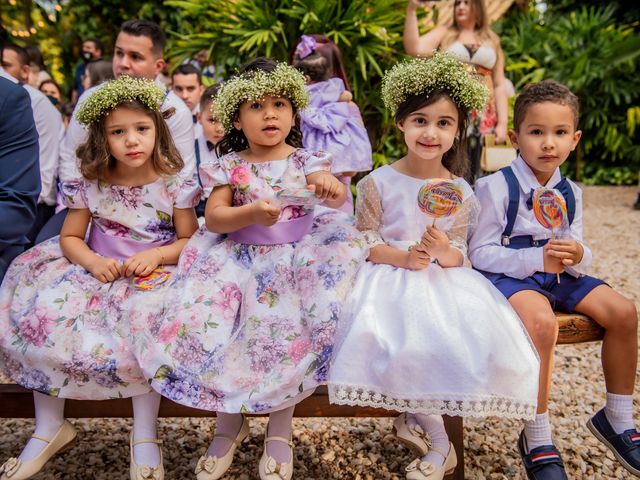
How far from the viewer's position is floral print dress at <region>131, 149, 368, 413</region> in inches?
83.7

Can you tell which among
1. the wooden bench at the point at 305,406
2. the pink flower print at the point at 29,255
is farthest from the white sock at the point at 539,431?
the pink flower print at the point at 29,255

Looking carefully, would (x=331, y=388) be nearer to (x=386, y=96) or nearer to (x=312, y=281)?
(x=312, y=281)

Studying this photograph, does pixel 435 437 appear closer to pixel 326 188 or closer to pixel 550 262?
pixel 550 262

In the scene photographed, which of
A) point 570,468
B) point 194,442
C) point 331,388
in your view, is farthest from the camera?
point 194,442

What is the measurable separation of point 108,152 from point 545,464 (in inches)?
80.8

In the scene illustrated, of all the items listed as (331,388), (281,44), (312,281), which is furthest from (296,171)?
(281,44)

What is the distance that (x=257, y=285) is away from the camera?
91.1 inches

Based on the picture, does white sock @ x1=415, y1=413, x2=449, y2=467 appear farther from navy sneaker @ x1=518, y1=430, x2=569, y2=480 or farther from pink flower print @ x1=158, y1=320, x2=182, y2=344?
pink flower print @ x1=158, y1=320, x2=182, y2=344

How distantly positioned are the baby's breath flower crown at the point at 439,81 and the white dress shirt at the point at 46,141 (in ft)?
7.20

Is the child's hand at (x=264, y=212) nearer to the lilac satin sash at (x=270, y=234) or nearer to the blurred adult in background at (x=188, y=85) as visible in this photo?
the lilac satin sash at (x=270, y=234)

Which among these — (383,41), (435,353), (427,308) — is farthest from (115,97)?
(383,41)

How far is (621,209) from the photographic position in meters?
8.72

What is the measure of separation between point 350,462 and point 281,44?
4.19m

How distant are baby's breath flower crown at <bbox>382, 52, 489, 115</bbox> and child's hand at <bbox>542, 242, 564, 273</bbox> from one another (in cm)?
62
